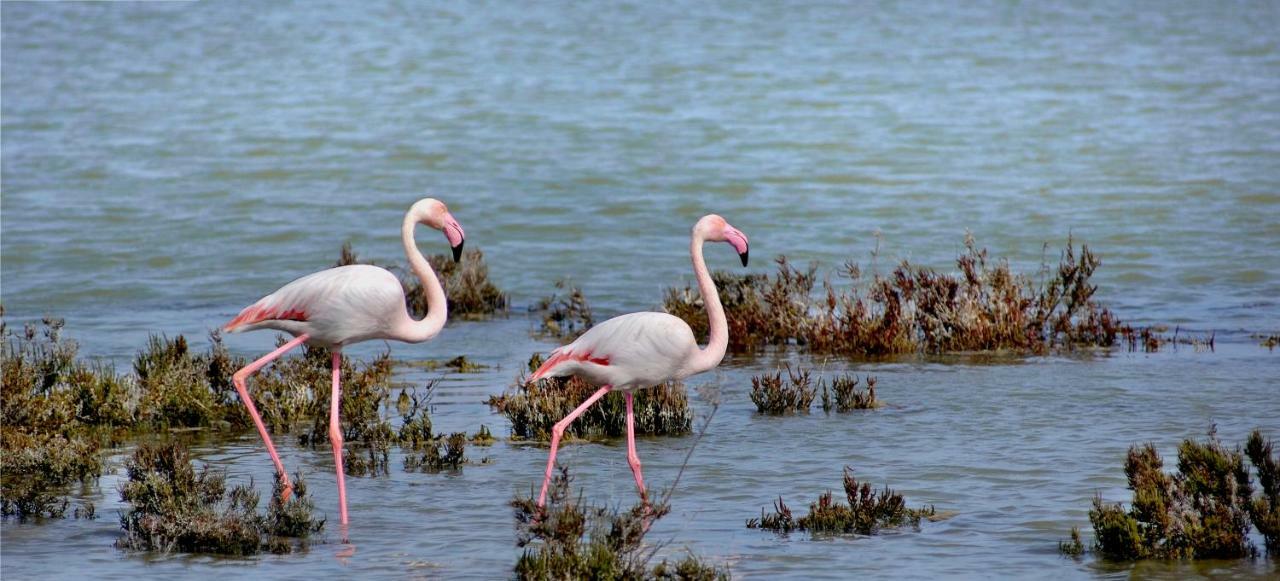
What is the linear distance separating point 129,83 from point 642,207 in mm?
22959

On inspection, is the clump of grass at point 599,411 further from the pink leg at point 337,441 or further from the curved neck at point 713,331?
the curved neck at point 713,331

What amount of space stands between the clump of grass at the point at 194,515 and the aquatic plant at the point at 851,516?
7.43 feet

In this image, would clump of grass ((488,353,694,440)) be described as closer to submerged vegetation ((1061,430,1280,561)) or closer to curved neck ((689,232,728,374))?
curved neck ((689,232,728,374))

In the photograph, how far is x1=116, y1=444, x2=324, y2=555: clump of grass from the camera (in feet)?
27.9

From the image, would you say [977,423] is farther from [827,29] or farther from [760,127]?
[827,29]

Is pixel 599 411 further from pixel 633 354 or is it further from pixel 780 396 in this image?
pixel 633 354

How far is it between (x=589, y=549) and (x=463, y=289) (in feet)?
31.2

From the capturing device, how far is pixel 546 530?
764 cm

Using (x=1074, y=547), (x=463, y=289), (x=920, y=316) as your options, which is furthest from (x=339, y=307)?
(x=463, y=289)

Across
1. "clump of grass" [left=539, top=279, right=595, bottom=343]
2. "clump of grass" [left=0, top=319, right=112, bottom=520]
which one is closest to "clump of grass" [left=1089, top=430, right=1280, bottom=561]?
"clump of grass" [left=0, top=319, right=112, bottom=520]

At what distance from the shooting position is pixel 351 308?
973cm

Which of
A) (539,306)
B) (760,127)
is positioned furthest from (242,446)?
(760,127)

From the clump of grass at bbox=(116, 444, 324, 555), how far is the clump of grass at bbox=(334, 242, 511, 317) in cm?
827

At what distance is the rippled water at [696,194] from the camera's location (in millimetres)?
9727
